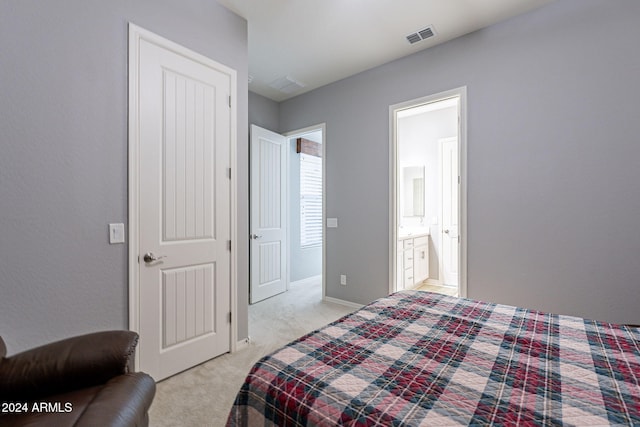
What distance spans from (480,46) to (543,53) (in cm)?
52

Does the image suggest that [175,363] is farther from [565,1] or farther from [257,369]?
[565,1]

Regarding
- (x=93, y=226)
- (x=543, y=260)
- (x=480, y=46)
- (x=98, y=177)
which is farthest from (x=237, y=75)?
(x=543, y=260)

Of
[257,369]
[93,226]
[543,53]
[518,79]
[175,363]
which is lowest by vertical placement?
[175,363]

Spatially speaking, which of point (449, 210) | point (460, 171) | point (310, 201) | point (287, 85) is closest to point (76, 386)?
point (460, 171)

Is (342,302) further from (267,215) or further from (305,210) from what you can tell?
(305,210)

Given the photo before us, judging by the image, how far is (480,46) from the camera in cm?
275

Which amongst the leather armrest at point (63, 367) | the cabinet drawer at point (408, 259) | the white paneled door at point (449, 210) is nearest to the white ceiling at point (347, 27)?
the white paneled door at point (449, 210)

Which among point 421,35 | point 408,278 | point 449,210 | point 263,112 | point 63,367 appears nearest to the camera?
point 63,367

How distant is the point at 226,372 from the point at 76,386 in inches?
43.7

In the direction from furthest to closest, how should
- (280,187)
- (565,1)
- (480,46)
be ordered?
(280,187), (480,46), (565,1)

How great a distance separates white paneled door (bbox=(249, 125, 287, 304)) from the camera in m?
3.88

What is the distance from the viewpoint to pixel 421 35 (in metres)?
2.84

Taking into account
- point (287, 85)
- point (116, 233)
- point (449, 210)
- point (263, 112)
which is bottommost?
point (116, 233)

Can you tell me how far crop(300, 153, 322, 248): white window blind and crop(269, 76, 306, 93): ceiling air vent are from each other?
122 cm
